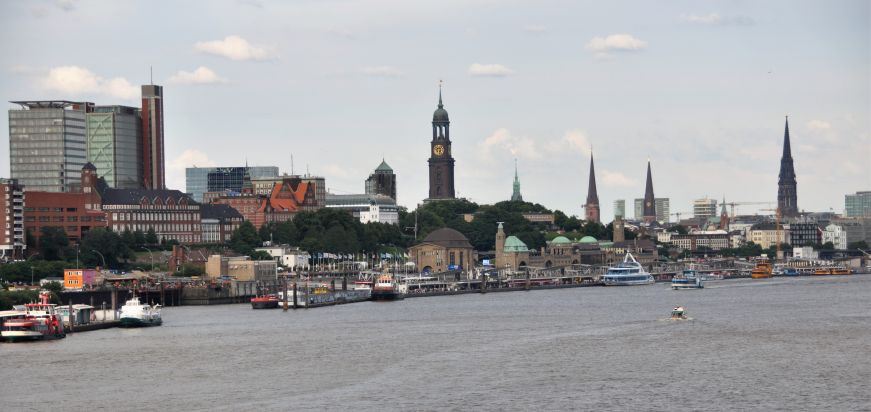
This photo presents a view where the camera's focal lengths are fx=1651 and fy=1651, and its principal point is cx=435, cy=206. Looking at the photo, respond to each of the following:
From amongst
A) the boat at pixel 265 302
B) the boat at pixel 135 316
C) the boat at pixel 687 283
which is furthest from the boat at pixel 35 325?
the boat at pixel 687 283

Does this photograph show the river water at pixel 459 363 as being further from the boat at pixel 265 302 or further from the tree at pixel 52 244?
the tree at pixel 52 244

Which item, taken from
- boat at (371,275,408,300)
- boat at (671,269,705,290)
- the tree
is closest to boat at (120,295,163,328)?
boat at (371,275,408,300)

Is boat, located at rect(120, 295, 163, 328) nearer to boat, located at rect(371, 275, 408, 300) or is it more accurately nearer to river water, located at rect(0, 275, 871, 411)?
river water, located at rect(0, 275, 871, 411)

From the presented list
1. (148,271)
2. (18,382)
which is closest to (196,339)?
(18,382)

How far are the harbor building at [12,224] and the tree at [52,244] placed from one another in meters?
2.05

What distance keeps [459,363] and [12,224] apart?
98083 mm

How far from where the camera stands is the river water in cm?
7156

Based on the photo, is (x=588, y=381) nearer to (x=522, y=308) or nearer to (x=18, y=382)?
(x=18, y=382)

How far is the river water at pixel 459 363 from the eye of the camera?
7156cm

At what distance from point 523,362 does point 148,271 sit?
95.0 m

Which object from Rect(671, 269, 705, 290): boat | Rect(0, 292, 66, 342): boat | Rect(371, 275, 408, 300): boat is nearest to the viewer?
Rect(0, 292, 66, 342): boat

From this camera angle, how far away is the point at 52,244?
174m

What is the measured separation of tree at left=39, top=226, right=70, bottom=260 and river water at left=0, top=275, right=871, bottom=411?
48.3 m

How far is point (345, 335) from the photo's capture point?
10531 centimetres
